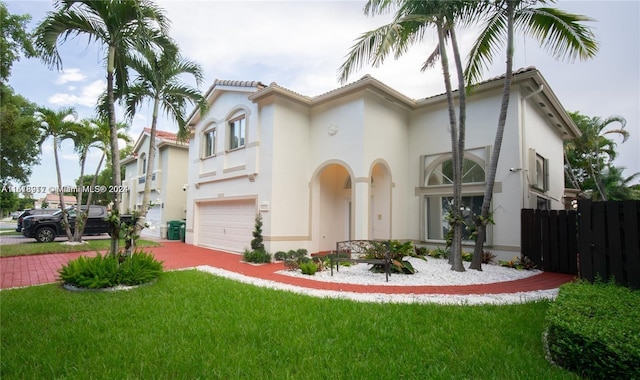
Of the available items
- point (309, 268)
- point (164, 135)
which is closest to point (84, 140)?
point (164, 135)

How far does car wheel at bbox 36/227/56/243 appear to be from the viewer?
15602 mm

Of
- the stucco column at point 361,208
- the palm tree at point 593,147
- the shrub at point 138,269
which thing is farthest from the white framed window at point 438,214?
the palm tree at point 593,147

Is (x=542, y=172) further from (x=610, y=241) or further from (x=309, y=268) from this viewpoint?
(x=309, y=268)

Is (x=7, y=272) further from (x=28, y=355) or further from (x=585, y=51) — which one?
(x=585, y=51)

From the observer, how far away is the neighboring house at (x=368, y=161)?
35.9 feet

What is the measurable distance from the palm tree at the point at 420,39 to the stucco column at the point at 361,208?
2.83 meters

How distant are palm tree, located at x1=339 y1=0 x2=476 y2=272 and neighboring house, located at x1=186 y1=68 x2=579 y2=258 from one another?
193cm

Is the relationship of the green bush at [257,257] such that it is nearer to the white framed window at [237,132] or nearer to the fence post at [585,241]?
the white framed window at [237,132]

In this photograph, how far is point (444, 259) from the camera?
11.2 meters

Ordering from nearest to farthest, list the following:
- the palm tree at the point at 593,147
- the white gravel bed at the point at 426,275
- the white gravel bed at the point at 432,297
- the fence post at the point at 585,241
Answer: the white gravel bed at the point at 432,297 < the fence post at the point at 585,241 < the white gravel bed at the point at 426,275 < the palm tree at the point at 593,147

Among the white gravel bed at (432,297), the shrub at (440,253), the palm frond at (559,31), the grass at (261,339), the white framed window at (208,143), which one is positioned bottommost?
the white gravel bed at (432,297)

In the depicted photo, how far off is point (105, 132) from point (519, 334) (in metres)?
17.8

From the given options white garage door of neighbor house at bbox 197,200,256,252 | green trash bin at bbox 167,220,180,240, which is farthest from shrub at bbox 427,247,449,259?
green trash bin at bbox 167,220,180,240

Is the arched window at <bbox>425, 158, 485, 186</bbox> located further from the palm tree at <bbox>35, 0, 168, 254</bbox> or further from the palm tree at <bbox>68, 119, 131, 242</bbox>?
the palm tree at <bbox>68, 119, 131, 242</bbox>
